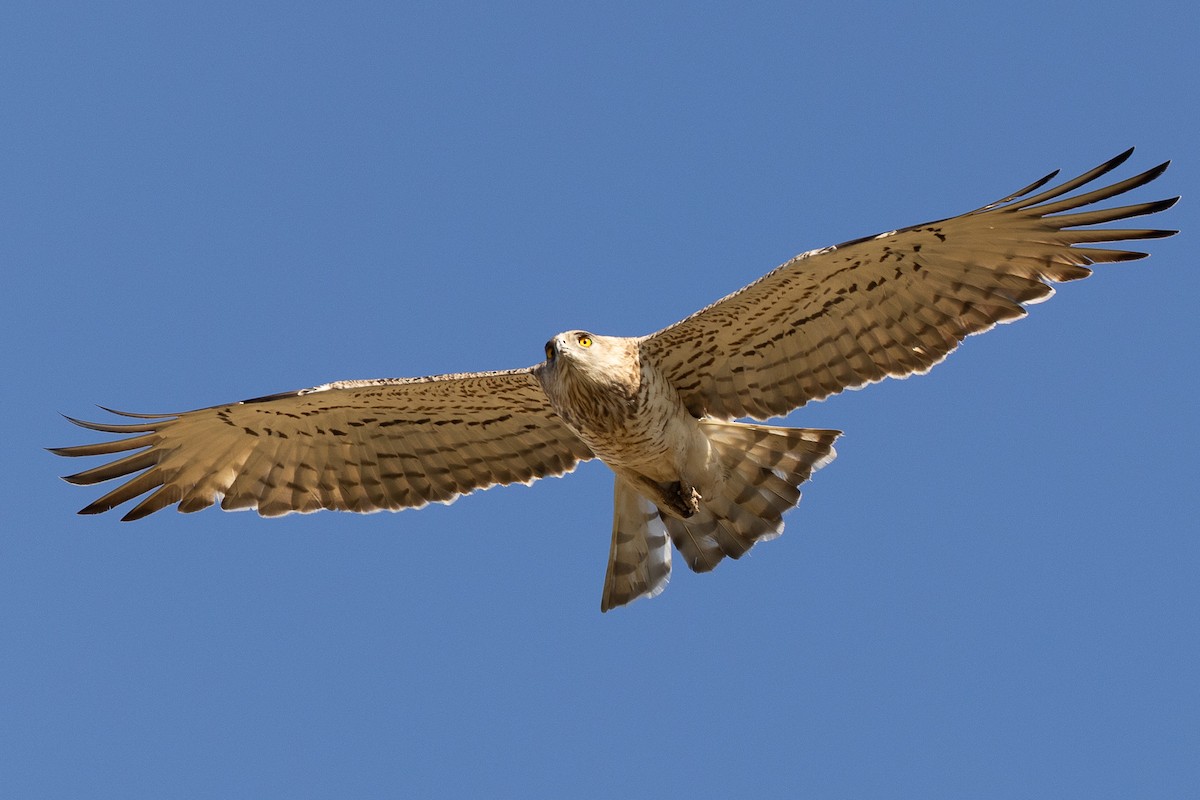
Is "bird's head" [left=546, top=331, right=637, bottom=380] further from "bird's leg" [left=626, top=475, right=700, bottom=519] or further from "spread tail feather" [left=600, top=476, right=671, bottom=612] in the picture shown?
"spread tail feather" [left=600, top=476, right=671, bottom=612]

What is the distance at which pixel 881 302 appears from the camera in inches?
432

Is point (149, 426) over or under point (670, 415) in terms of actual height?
over

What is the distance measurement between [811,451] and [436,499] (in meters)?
2.91

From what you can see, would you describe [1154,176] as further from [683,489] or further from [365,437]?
[365,437]

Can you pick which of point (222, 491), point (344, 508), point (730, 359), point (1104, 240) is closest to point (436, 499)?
point (344, 508)

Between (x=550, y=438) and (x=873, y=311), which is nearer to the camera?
(x=873, y=311)

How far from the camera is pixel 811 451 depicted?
11344 millimetres

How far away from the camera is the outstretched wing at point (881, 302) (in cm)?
1039

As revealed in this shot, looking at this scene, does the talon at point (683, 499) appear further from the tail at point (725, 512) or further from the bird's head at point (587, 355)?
the bird's head at point (587, 355)

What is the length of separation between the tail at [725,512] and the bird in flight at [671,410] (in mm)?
13

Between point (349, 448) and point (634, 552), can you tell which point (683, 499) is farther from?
point (349, 448)

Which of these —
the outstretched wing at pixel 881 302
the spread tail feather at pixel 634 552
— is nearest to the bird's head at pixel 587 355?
the outstretched wing at pixel 881 302

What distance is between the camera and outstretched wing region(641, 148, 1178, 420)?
34.1 feet

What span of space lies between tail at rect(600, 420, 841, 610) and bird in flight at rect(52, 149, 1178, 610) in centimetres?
1
